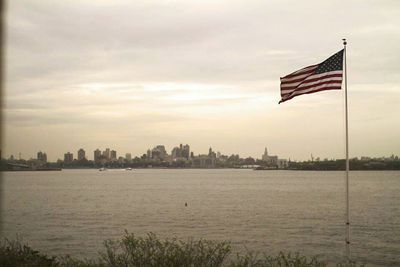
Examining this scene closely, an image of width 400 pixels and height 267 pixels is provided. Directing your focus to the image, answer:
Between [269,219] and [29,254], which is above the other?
[29,254]

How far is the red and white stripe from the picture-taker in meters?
13.6

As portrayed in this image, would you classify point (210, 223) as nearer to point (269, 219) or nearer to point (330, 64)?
point (269, 219)

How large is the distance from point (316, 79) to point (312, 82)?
14 centimetres

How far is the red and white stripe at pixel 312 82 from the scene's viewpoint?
13.6 metres

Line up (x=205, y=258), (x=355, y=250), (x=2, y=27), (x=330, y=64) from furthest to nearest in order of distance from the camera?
(x=355, y=250)
(x=330, y=64)
(x=205, y=258)
(x=2, y=27)

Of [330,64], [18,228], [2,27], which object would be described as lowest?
[18,228]

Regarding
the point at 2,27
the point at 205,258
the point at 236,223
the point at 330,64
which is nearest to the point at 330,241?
the point at 236,223

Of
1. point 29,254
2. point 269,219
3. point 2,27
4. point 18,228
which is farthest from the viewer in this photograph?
point 269,219

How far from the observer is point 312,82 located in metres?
13.7

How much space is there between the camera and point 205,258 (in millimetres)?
10461

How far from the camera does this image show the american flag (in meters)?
13.6

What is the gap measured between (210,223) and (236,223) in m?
2.09

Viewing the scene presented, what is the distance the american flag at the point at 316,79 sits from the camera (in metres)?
13.6

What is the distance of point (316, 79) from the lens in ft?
44.9
